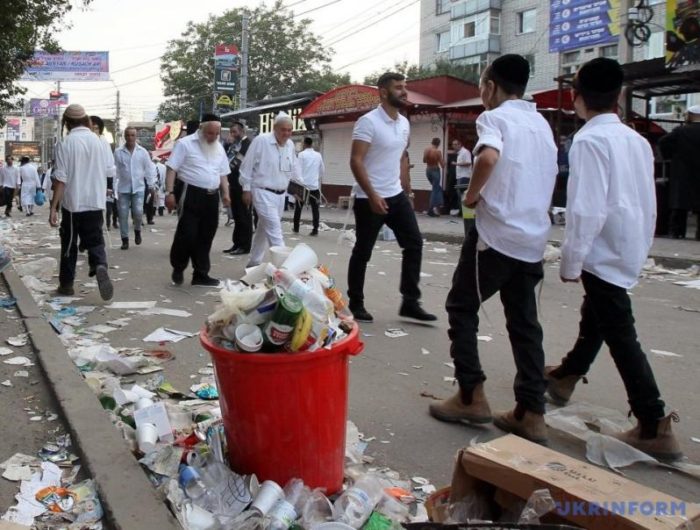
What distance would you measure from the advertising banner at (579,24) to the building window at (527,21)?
2186 cm

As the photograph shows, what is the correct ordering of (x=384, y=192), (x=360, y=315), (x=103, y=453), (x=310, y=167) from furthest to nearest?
(x=310, y=167) < (x=360, y=315) < (x=384, y=192) < (x=103, y=453)

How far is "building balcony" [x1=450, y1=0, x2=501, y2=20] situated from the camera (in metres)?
44.1

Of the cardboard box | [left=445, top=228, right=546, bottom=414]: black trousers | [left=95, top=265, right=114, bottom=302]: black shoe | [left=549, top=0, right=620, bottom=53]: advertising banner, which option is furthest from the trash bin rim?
[left=549, top=0, right=620, bottom=53]: advertising banner

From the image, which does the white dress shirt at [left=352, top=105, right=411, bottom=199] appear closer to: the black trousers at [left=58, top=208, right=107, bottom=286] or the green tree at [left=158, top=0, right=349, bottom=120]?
the black trousers at [left=58, top=208, right=107, bottom=286]

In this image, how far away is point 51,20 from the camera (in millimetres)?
13508

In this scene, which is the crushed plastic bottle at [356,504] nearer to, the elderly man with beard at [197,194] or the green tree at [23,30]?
the elderly man with beard at [197,194]

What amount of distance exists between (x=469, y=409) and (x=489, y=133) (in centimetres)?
142

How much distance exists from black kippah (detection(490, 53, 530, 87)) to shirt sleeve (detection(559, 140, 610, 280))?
53 cm

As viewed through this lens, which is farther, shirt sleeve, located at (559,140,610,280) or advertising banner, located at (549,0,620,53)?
advertising banner, located at (549,0,620,53)

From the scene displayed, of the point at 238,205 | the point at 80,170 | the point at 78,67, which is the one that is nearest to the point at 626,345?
the point at 80,170

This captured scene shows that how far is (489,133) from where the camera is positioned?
3406 millimetres

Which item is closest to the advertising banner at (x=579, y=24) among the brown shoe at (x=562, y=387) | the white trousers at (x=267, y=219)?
the white trousers at (x=267, y=219)

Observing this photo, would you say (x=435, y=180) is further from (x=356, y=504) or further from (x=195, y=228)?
(x=356, y=504)

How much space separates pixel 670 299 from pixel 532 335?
4811mm
